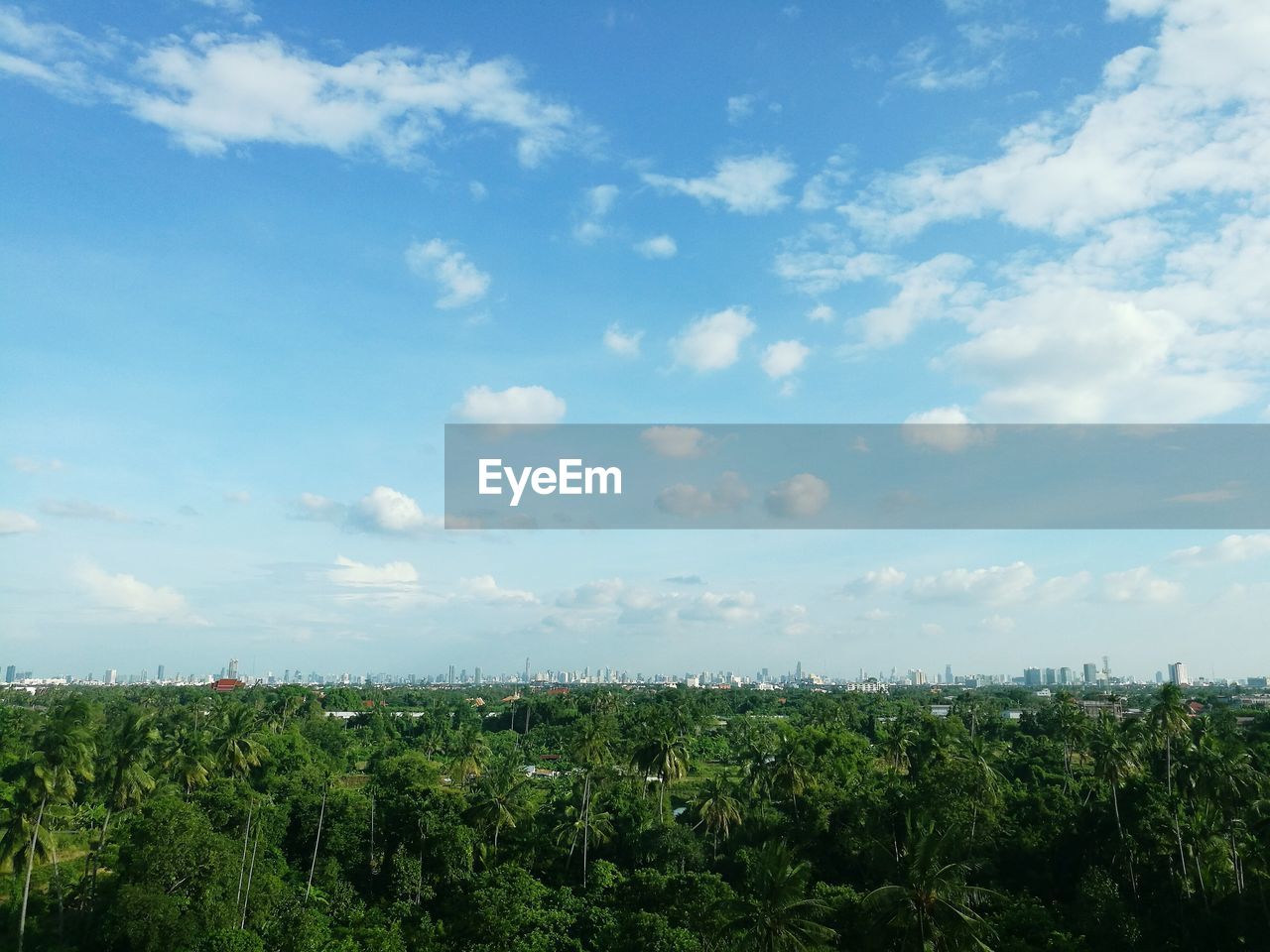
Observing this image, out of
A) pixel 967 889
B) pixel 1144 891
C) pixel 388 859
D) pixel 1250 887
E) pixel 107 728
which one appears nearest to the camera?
pixel 967 889

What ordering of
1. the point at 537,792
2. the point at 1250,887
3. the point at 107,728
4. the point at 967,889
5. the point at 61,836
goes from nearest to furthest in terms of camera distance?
the point at 967,889 < the point at 1250,887 < the point at 61,836 < the point at 537,792 < the point at 107,728

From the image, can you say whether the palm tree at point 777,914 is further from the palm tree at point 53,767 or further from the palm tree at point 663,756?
the palm tree at point 53,767

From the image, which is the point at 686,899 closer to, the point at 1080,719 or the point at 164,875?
the point at 164,875

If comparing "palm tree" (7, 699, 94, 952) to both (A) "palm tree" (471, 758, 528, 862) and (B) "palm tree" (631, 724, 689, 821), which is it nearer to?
(A) "palm tree" (471, 758, 528, 862)

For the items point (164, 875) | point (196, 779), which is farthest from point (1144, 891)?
point (196, 779)

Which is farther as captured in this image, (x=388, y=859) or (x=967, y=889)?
(x=388, y=859)

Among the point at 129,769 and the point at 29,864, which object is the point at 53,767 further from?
the point at 129,769

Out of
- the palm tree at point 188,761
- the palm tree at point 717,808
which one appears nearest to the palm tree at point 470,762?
the palm tree at point 188,761
